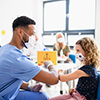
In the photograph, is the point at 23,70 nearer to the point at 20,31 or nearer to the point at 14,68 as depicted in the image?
the point at 14,68

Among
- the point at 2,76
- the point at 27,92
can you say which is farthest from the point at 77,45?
the point at 2,76

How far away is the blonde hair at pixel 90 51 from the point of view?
1262 mm

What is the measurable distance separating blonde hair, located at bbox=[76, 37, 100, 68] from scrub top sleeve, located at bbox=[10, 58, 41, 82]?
2.05 feet

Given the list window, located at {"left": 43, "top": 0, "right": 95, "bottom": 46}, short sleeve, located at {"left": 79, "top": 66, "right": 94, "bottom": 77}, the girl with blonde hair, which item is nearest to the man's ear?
the girl with blonde hair

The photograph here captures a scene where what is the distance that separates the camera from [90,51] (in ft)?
4.21

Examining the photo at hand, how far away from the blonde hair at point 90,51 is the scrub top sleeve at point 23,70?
62 cm

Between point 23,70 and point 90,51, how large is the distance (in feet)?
2.46

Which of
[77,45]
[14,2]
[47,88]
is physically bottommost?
[47,88]

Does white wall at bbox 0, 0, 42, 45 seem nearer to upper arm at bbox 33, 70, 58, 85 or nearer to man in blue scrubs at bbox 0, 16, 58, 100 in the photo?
man in blue scrubs at bbox 0, 16, 58, 100

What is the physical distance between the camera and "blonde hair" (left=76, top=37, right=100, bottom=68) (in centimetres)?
126

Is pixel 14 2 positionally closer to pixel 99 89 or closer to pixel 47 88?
pixel 47 88

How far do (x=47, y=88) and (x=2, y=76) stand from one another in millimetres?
1899

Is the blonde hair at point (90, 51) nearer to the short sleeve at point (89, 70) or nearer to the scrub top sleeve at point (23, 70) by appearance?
the short sleeve at point (89, 70)

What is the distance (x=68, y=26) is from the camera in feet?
13.8
